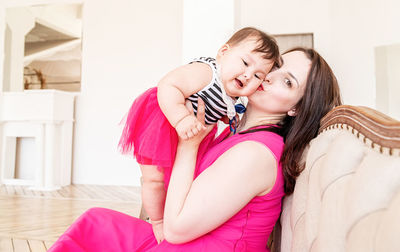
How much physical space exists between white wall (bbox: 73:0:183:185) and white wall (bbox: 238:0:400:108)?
4.83 feet

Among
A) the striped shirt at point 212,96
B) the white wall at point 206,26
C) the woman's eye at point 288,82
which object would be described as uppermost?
Answer: the white wall at point 206,26

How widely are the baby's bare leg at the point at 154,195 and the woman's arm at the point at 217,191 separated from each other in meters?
0.21

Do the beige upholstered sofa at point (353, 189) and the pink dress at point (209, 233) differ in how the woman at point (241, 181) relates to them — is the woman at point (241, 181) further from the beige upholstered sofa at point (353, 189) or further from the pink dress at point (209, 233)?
the beige upholstered sofa at point (353, 189)

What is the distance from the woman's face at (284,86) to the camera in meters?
1.16

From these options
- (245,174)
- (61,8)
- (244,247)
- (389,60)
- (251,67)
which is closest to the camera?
(245,174)

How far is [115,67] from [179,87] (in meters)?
4.47

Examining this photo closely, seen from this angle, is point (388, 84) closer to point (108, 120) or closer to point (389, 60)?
point (389, 60)

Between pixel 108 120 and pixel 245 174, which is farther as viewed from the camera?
pixel 108 120

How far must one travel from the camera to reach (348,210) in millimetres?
564

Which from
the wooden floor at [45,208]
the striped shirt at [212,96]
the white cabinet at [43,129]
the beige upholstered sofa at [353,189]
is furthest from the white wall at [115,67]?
the beige upholstered sofa at [353,189]

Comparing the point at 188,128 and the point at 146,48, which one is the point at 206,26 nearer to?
the point at 188,128

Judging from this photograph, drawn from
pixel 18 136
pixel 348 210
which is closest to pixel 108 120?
pixel 18 136

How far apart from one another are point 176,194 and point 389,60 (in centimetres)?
470

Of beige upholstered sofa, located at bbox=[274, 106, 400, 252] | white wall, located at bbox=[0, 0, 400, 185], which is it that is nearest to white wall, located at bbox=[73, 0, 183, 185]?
white wall, located at bbox=[0, 0, 400, 185]
